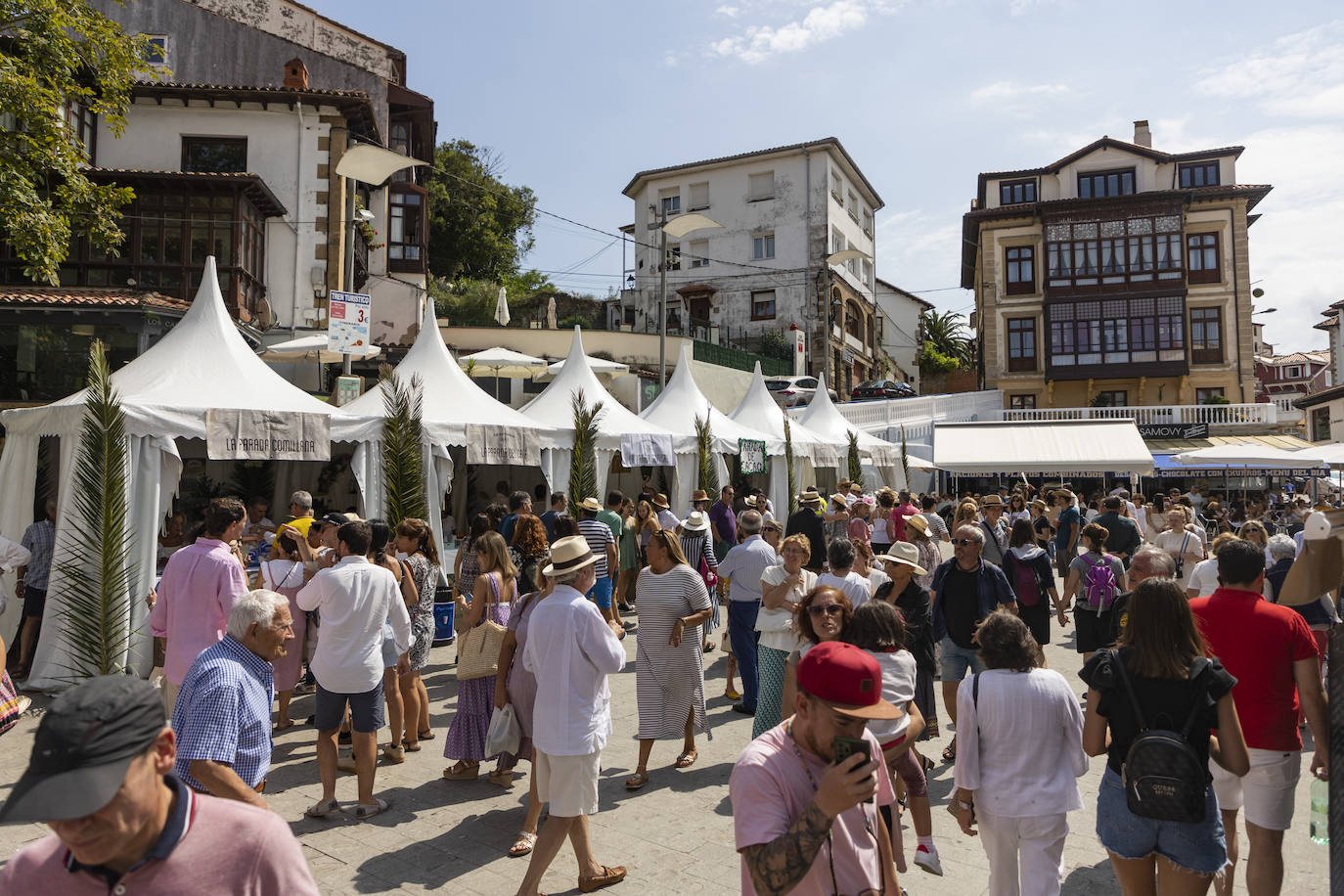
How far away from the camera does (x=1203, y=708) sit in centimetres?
303

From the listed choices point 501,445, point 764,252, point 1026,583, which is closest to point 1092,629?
point 1026,583

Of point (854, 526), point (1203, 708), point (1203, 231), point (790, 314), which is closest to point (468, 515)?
point (854, 526)

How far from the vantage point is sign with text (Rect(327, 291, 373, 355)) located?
37.3 ft

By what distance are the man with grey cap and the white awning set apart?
19310mm

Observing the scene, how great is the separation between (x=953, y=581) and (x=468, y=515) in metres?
12.1

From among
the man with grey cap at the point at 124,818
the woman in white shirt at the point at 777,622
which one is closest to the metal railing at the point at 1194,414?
the woman in white shirt at the point at 777,622

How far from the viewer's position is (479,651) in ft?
17.8

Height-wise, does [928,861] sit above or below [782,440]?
below

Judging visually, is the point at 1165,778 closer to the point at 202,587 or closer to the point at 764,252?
the point at 202,587

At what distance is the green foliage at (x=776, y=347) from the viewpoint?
41.2m

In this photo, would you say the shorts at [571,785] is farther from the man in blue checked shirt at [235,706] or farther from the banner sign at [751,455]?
the banner sign at [751,455]

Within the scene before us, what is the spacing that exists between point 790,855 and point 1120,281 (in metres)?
40.6

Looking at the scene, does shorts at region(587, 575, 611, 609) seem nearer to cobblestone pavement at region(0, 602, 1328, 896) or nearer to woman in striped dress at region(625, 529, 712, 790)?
cobblestone pavement at region(0, 602, 1328, 896)

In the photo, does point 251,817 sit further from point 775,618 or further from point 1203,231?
point 1203,231
